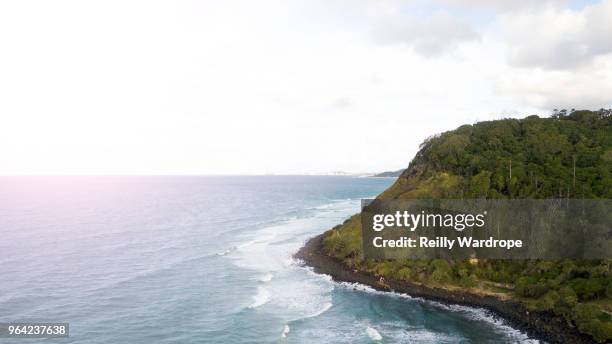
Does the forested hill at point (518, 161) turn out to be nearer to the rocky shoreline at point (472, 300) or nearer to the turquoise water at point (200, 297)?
the rocky shoreline at point (472, 300)

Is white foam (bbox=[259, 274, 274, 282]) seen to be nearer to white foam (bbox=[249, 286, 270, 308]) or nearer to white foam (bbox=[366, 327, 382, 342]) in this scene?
white foam (bbox=[249, 286, 270, 308])

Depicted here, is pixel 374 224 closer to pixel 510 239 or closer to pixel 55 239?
pixel 510 239

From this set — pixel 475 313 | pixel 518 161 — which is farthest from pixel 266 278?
pixel 518 161

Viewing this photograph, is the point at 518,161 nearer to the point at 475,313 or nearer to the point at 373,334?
the point at 475,313

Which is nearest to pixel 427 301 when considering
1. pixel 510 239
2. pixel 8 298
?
pixel 510 239

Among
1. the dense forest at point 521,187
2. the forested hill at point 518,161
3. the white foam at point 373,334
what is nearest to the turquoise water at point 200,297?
the white foam at point 373,334

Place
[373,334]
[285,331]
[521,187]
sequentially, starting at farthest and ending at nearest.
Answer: [521,187] → [373,334] → [285,331]
